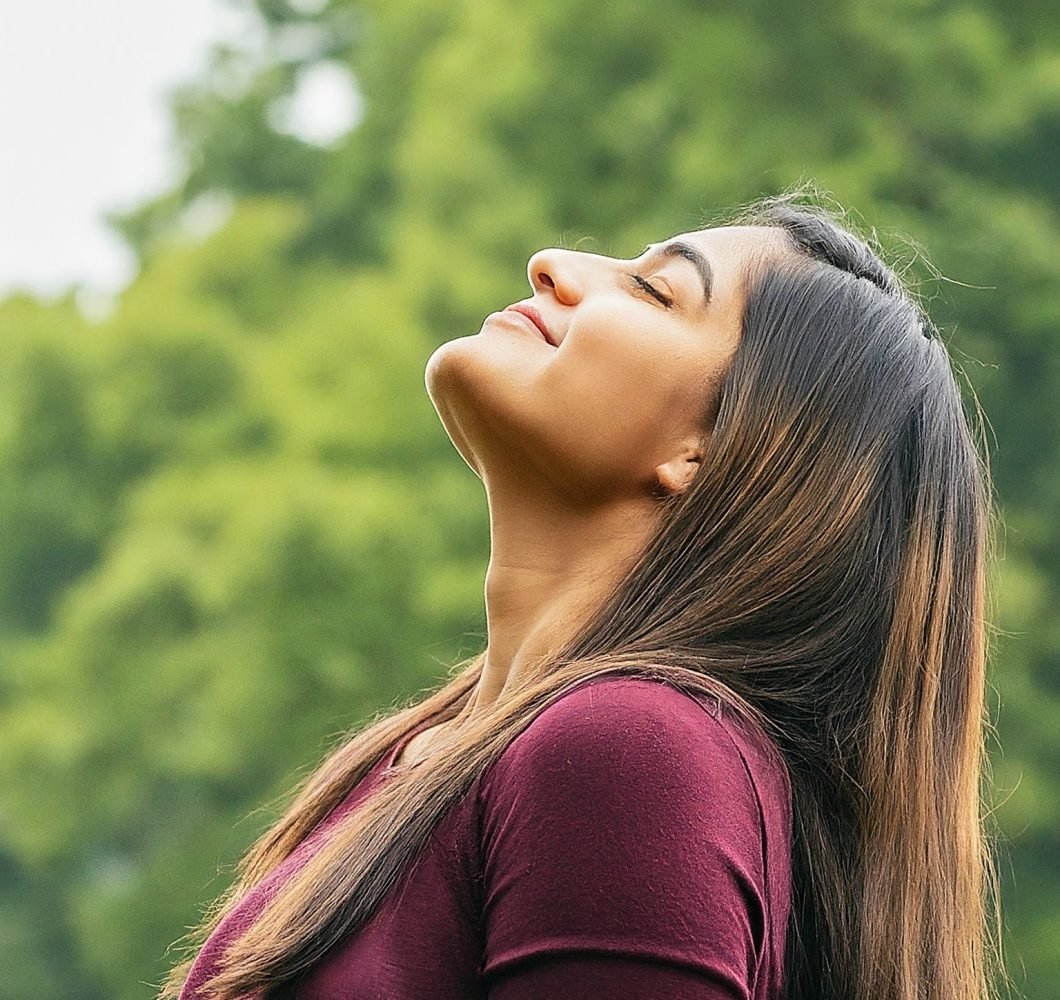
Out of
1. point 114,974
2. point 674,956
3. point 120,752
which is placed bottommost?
point 114,974

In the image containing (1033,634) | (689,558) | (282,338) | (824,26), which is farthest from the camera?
(282,338)

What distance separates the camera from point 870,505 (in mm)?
1492

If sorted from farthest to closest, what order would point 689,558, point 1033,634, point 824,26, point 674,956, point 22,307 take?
point 22,307 → point 824,26 → point 1033,634 → point 689,558 → point 674,956

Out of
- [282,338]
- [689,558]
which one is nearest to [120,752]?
[282,338]

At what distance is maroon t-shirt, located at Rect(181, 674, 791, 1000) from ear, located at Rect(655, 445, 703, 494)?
0.97ft

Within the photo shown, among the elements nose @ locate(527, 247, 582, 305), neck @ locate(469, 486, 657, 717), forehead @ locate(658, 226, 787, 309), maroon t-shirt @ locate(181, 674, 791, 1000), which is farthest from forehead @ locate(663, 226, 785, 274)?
maroon t-shirt @ locate(181, 674, 791, 1000)

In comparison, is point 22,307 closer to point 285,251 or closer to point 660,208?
point 285,251

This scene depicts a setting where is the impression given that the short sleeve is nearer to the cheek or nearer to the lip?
the cheek

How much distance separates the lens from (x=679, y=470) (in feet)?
5.08

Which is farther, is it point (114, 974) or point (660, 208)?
point (114, 974)

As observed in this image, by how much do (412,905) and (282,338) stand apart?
973 centimetres

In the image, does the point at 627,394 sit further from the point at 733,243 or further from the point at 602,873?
the point at 602,873

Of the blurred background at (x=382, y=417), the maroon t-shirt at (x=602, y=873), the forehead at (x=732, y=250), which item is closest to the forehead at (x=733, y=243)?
the forehead at (x=732, y=250)

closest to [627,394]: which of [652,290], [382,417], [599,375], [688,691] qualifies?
[599,375]
